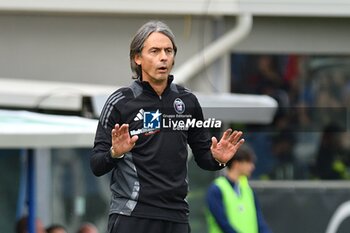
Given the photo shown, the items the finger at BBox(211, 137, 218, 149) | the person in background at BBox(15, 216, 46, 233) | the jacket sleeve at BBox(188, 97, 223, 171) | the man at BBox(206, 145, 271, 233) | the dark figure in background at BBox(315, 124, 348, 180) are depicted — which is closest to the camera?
the finger at BBox(211, 137, 218, 149)

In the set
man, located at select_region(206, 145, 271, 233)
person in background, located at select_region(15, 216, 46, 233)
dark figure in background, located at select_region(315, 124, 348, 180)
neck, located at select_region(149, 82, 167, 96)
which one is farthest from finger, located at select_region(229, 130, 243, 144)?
dark figure in background, located at select_region(315, 124, 348, 180)

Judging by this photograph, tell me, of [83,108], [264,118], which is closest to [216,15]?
[264,118]

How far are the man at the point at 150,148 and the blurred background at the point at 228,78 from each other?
5.60 meters

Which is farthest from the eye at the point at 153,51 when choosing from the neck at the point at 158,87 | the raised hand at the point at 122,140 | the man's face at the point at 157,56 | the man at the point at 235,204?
the man at the point at 235,204

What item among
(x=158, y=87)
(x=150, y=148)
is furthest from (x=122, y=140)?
(x=158, y=87)

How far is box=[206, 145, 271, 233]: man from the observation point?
31.5 feet

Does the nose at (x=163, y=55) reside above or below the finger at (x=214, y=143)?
above

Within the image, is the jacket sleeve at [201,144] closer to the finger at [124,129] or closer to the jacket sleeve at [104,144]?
the jacket sleeve at [104,144]

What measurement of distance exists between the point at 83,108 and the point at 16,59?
220 cm

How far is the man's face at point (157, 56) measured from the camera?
5.43m

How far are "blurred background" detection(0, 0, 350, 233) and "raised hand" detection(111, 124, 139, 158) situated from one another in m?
5.84

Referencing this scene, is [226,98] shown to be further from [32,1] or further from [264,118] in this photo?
[32,1]

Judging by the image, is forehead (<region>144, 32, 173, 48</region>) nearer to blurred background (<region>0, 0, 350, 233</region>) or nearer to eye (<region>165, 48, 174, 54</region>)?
eye (<region>165, 48, 174, 54</region>)

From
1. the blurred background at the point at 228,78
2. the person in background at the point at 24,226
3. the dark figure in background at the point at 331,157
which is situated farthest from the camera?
the dark figure in background at the point at 331,157
